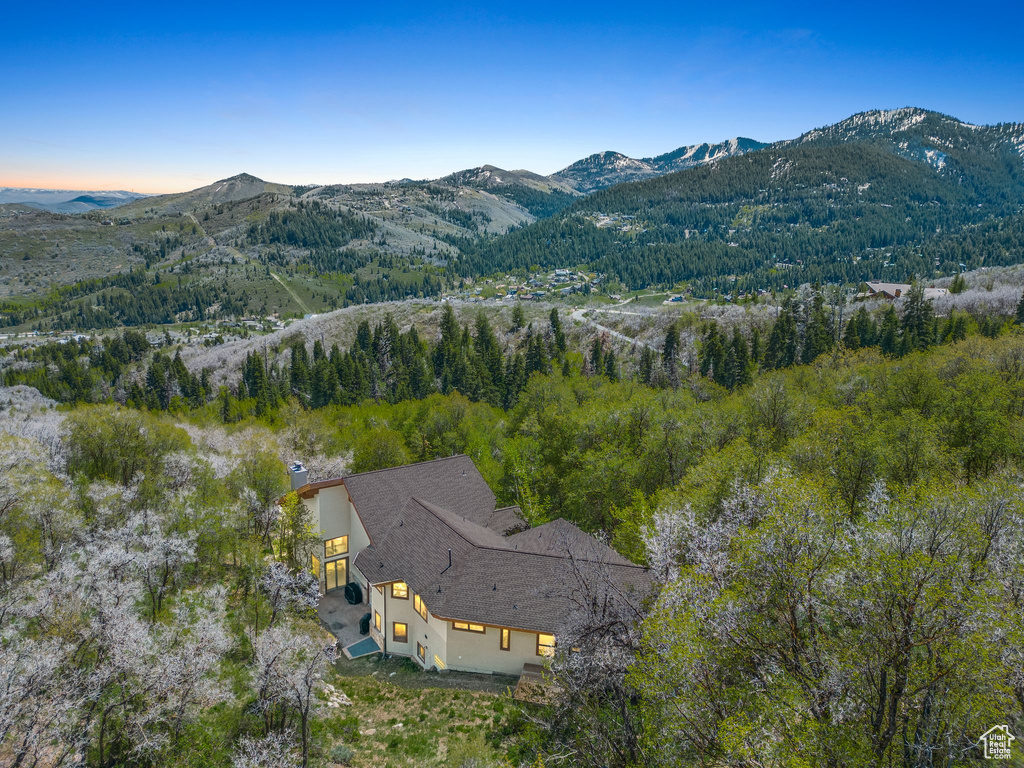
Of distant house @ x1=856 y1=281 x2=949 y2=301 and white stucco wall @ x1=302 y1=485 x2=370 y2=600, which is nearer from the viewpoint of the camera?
white stucco wall @ x1=302 y1=485 x2=370 y2=600

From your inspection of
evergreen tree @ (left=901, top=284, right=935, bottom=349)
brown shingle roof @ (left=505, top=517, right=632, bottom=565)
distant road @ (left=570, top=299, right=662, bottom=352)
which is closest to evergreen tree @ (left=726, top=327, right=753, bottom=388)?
evergreen tree @ (left=901, top=284, right=935, bottom=349)

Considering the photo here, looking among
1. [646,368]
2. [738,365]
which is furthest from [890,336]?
[646,368]

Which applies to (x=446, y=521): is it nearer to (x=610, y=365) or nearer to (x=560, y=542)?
(x=560, y=542)

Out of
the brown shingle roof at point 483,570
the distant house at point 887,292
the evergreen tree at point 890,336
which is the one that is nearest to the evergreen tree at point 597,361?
the evergreen tree at point 890,336

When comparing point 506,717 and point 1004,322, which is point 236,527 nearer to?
point 506,717

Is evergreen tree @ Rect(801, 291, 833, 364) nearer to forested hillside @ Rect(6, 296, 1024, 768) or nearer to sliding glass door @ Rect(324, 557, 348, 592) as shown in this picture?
forested hillside @ Rect(6, 296, 1024, 768)
